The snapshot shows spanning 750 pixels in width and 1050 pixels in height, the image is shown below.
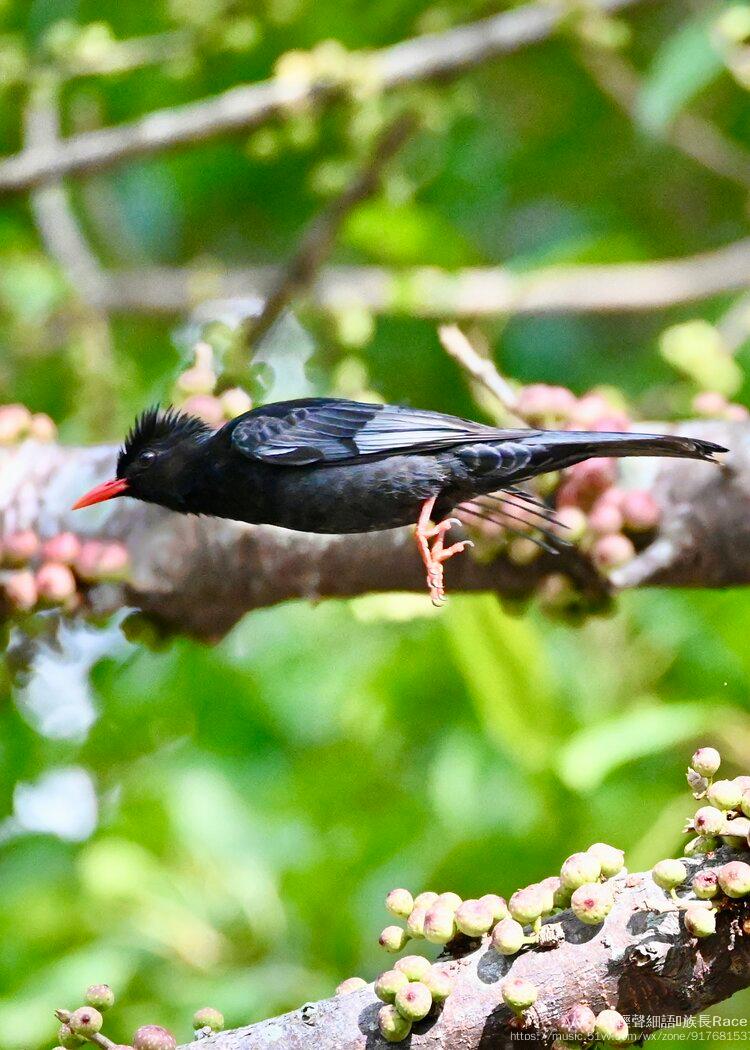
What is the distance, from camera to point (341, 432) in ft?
7.11

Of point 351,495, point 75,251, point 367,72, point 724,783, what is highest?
point 75,251

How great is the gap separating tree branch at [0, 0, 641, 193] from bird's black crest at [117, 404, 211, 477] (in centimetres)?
284

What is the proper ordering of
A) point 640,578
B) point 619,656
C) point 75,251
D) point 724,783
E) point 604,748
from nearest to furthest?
point 724,783 → point 640,578 → point 604,748 → point 619,656 → point 75,251

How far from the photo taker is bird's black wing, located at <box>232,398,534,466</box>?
2035 millimetres

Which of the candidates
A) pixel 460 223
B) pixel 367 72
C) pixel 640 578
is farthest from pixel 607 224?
pixel 640 578

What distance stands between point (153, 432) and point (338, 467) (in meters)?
0.33

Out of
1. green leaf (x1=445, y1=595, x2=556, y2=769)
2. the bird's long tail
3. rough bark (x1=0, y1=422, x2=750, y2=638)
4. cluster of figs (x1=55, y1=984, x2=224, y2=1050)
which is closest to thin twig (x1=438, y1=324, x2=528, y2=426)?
rough bark (x1=0, y1=422, x2=750, y2=638)

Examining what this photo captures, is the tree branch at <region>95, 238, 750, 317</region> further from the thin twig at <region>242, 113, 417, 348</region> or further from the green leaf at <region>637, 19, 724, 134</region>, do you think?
the green leaf at <region>637, 19, 724, 134</region>

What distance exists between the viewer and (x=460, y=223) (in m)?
6.99

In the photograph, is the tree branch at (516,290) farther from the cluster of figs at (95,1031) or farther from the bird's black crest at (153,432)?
the cluster of figs at (95,1031)

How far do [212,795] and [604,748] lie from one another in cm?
158

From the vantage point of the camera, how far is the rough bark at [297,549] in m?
2.97

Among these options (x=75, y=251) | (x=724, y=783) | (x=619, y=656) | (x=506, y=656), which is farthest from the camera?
(x=75, y=251)

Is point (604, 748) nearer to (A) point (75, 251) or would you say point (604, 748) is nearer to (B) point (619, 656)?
(B) point (619, 656)
